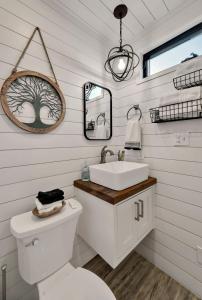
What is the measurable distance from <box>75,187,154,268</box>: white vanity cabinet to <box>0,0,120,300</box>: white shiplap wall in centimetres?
27

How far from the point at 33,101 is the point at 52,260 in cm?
118

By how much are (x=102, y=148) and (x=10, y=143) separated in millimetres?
942

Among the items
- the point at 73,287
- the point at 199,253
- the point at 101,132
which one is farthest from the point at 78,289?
the point at 101,132

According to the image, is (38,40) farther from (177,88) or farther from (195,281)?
(195,281)

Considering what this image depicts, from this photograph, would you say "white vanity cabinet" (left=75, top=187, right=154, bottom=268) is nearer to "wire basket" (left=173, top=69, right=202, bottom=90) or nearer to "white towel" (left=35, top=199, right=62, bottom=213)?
"white towel" (left=35, top=199, right=62, bottom=213)

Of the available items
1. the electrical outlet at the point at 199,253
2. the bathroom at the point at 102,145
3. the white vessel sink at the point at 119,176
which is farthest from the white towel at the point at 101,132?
the electrical outlet at the point at 199,253

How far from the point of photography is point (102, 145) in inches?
68.1

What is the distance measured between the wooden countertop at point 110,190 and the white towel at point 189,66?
967 mm

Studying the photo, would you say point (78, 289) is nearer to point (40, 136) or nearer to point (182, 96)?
point (40, 136)

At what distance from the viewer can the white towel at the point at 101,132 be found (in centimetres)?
166

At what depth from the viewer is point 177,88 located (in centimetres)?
125

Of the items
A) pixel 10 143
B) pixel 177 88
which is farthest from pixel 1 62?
pixel 177 88

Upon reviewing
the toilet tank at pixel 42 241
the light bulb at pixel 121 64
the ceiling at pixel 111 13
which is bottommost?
the toilet tank at pixel 42 241

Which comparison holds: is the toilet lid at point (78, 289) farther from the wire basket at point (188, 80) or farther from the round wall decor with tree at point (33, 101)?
the wire basket at point (188, 80)
